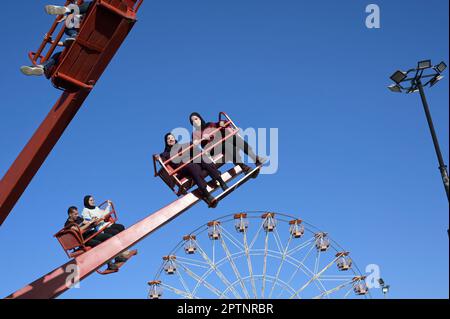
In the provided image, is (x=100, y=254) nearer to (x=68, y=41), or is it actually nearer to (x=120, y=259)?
(x=120, y=259)

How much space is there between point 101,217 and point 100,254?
46.1 inches

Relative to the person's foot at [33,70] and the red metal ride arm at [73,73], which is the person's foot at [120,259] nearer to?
the red metal ride arm at [73,73]

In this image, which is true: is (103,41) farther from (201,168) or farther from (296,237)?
(296,237)

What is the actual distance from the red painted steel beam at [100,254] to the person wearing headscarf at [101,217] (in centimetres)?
83

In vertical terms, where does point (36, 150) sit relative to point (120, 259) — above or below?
above

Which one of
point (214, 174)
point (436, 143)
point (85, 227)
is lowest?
point (85, 227)

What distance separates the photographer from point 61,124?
7410 mm

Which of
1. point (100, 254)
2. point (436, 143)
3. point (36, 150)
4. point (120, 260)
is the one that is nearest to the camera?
point (36, 150)

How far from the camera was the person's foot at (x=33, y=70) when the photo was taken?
716 cm

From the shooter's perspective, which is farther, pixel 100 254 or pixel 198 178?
pixel 198 178

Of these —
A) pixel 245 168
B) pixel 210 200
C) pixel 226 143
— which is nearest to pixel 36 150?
pixel 210 200

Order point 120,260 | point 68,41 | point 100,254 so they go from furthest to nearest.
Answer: point 120,260 < point 100,254 < point 68,41

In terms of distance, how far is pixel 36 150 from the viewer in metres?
7.33
